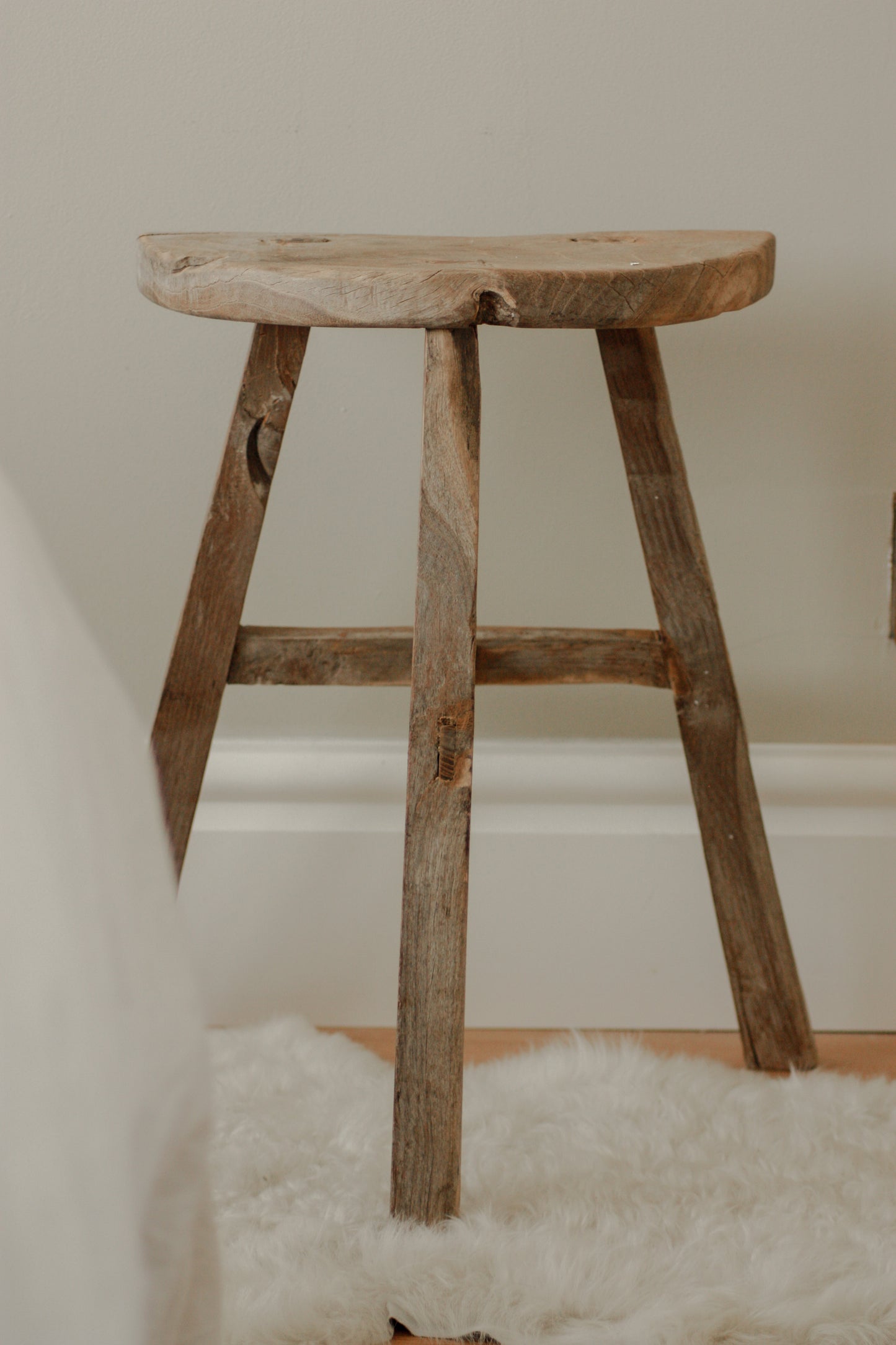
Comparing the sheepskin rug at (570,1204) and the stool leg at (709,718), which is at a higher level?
the stool leg at (709,718)

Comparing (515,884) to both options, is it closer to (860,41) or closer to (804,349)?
(804,349)

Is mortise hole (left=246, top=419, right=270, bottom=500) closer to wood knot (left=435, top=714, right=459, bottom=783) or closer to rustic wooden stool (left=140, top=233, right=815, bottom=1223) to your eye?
rustic wooden stool (left=140, top=233, right=815, bottom=1223)

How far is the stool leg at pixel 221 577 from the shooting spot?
2.46 ft

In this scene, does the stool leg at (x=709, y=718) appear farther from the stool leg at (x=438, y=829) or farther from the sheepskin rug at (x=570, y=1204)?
the stool leg at (x=438, y=829)

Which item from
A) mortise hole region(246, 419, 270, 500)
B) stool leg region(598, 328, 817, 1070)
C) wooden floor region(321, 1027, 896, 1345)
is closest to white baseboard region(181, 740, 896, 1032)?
wooden floor region(321, 1027, 896, 1345)

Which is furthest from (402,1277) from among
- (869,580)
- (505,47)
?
(505,47)

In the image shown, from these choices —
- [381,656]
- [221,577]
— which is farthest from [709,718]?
[221,577]

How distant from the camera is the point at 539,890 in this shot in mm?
964

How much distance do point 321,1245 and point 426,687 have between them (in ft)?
0.97

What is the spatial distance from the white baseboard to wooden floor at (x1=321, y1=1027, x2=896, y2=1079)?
0.01 m

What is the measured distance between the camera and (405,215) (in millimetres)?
916

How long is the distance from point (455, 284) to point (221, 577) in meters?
0.28

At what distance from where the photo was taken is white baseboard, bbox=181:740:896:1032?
960 millimetres

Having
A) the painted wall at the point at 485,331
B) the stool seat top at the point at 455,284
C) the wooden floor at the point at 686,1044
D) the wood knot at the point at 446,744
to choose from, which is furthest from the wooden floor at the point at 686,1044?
the stool seat top at the point at 455,284
